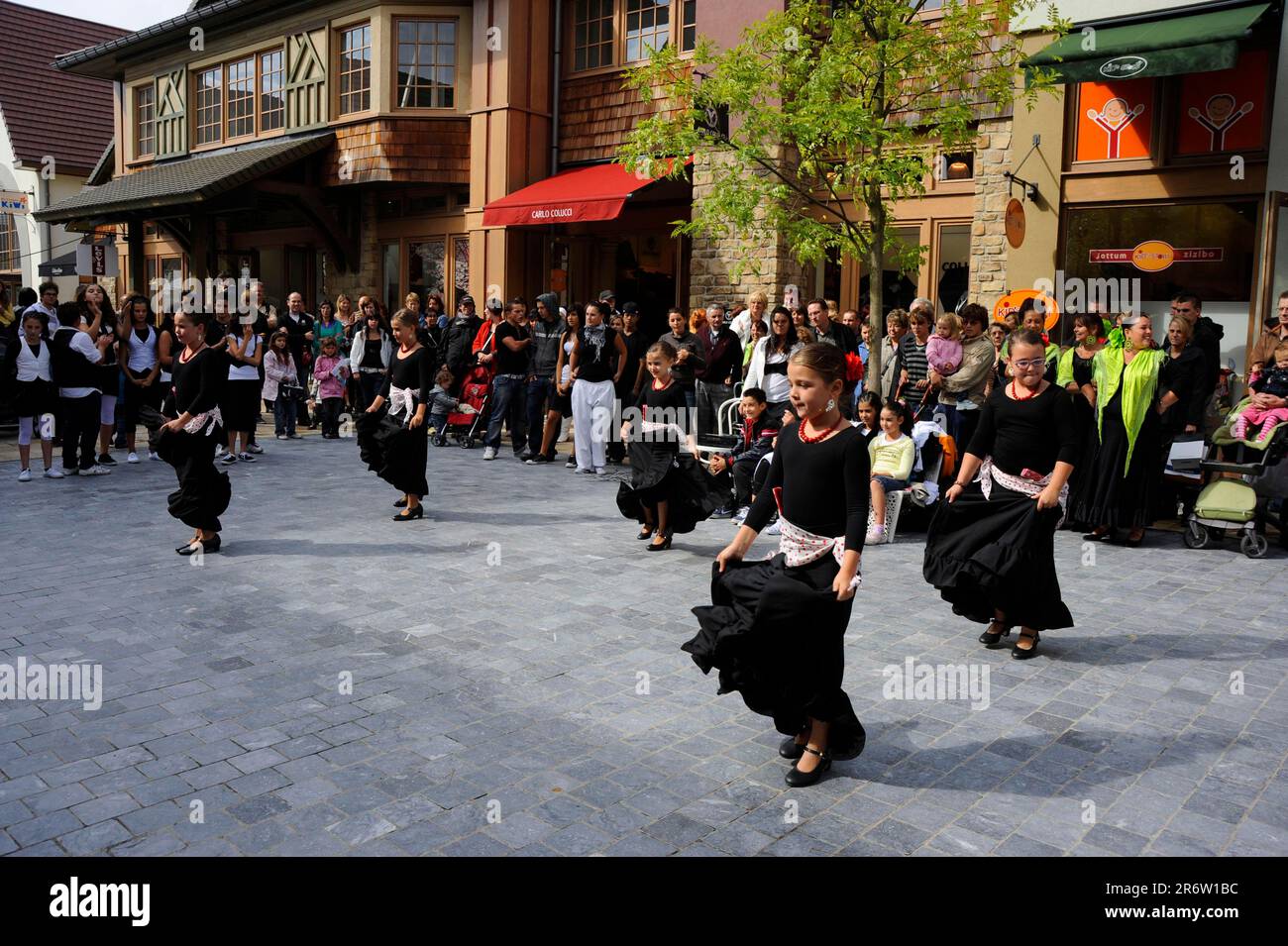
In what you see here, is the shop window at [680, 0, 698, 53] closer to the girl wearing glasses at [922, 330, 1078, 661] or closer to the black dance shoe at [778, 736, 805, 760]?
the girl wearing glasses at [922, 330, 1078, 661]

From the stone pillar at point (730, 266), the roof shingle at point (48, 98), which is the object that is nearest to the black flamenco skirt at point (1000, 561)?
the stone pillar at point (730, 266)

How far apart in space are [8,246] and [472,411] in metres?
28.0

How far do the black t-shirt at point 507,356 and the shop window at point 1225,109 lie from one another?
8754 millimetres

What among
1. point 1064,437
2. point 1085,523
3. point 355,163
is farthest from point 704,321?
point 355,163

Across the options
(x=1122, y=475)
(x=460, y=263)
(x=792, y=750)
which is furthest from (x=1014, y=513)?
(x=460, y=263)

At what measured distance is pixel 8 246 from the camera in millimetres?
35844

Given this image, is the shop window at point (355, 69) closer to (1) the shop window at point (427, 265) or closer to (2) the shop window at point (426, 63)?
(2) the shop window at point (426, 63)

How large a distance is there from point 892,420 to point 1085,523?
6.66 ft

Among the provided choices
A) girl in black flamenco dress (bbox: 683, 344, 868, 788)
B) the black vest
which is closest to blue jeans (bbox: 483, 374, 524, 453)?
the black vest

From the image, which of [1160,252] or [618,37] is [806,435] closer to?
[1160,252]

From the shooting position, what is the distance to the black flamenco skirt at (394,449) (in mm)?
9828

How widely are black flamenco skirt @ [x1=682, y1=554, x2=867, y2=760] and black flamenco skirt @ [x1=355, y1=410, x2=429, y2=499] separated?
5896mm

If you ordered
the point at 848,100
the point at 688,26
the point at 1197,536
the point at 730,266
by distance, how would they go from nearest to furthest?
the point at 1197,536 → the point at 848,100 → the point at 730,266 → the point at 688,26

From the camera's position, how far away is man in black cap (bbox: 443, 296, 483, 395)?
15820 mm
